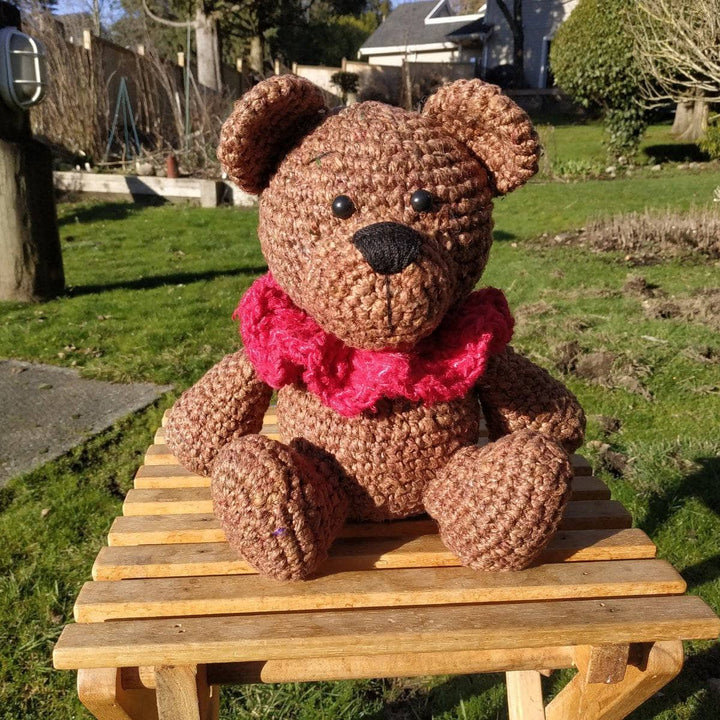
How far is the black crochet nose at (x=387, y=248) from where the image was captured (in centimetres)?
92

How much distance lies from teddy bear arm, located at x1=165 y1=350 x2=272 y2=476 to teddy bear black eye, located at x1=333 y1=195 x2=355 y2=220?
0.46 meters

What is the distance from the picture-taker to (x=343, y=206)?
99cm

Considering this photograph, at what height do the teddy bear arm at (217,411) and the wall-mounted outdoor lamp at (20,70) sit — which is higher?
the wall-mounted outdoor lamp at (20,70)

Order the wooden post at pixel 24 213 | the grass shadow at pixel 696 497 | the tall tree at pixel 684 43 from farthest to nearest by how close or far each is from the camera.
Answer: the tall tree at pixel 684 43 → the wooden post at pixel 24 213 → the grass shadow at pixel 696 497

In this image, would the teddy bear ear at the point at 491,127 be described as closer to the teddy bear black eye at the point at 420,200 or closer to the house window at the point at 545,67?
the teddy bear black eye at the point at 420,200

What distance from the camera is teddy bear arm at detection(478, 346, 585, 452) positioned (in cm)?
133

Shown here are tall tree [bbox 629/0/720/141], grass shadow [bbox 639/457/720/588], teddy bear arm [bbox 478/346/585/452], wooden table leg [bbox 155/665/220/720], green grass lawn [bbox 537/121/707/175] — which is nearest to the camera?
wooden table leg [bbox 155/665/220/720]

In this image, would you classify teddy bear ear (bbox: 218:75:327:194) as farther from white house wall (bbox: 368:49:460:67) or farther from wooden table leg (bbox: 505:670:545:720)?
white house wall (bbox: 368:49:460:67)

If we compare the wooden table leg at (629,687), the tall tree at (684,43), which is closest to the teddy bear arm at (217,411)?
the wooden table leg at (629,687)

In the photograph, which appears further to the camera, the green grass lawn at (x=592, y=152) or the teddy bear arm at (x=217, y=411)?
the green grass lawn at (x=592, y=152)

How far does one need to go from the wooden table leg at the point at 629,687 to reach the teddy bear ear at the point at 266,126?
1.04 meters

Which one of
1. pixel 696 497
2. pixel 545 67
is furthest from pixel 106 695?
pixel 545 67

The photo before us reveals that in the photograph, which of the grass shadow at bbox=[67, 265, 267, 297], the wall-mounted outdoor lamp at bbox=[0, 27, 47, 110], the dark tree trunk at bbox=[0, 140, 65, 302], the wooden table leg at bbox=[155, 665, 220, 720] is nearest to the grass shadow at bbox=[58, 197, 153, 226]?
the grass shadow at bbox=[67, 265, 267, 297]

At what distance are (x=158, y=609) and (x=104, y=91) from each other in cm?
1009
